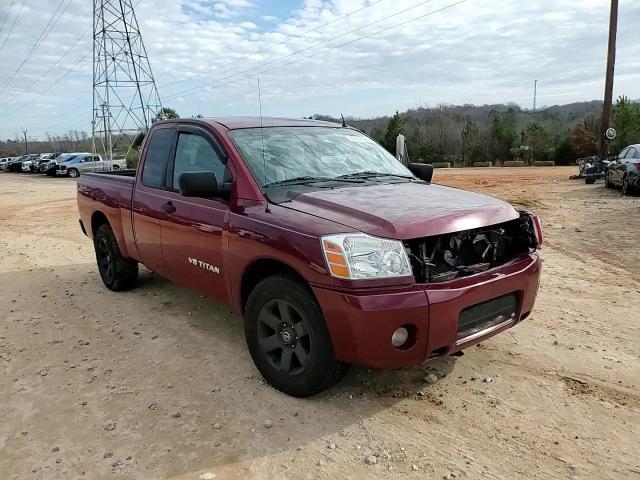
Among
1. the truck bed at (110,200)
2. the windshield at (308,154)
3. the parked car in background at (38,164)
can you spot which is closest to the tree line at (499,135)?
the parked car in background at (38,164)

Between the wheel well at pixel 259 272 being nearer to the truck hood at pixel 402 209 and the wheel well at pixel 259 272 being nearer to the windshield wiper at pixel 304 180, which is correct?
the truck hood at pixel 402 209

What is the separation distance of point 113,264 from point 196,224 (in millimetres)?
2389

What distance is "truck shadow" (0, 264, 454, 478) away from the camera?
3055 millimetres

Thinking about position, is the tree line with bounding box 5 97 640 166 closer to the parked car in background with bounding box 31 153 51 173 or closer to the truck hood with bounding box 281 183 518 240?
the parked car in background with bounding box 31 153 51 173

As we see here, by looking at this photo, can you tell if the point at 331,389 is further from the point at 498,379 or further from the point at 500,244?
the point at 500,244

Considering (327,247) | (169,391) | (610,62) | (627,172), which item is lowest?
(169,391)

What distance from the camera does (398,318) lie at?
114 inches

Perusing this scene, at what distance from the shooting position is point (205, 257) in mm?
4133

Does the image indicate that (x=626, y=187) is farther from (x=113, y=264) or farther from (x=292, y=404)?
(x=292, y=404)

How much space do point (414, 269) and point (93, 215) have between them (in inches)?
186

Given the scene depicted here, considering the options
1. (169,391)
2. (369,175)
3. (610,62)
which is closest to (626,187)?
(610,62)

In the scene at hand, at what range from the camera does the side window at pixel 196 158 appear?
4.16m

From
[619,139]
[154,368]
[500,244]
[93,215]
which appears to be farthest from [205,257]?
[619,139]

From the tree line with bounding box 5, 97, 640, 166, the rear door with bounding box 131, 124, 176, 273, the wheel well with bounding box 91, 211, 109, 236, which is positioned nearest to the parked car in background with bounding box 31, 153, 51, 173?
the tree line with bounding box 5, 97, 640, 166
